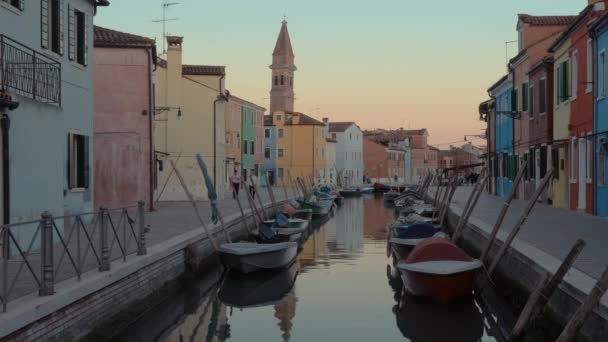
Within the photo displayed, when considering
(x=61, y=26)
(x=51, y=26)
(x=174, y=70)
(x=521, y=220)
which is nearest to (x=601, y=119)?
(x=521, y=220)

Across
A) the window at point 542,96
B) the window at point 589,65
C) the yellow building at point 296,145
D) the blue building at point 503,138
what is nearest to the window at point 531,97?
the window at point 542,96

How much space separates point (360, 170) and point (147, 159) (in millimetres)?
79796

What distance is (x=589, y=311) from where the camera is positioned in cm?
855

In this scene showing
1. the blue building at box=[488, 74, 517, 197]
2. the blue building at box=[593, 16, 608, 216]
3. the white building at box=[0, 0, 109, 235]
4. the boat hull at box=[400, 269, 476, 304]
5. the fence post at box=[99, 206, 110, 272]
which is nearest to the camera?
the fence post at box=[99, 206, 110, 272]

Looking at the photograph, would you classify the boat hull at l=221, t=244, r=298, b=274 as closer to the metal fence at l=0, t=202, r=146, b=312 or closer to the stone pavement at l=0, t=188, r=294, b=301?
the stone pavement at l=0, t=188, r=294, b=301

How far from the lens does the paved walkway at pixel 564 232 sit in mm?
13016

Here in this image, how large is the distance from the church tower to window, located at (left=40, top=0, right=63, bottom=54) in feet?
320

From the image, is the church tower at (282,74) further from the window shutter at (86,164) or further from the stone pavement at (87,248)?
the window shutter at (86,164)

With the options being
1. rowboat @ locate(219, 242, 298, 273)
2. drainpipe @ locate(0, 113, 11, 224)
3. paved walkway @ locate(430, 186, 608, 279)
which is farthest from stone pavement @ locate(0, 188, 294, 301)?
paved walkway @ locate(430, 186, 608, 279)

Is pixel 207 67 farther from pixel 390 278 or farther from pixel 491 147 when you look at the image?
pixel 390 278

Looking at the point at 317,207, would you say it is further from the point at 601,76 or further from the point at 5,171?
the point at 5,171

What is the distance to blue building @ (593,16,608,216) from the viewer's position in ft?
70.3

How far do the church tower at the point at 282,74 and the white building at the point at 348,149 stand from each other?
11.6 meters

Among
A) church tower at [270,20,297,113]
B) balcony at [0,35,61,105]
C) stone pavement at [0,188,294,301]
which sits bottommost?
stone pavement at [0,188,294,301]
